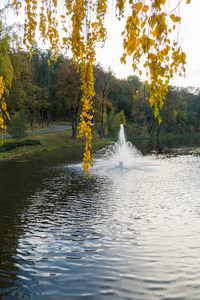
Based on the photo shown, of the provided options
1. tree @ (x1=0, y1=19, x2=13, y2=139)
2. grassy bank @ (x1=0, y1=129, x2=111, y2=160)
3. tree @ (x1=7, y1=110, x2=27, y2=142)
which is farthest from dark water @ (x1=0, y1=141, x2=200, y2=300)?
tree @ (x1=7, y1=110, x2=27, y2=142)

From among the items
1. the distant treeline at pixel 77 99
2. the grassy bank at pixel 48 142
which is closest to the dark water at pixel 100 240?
the grassy bank at pixel 48 142

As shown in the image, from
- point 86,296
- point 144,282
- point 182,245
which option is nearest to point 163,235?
point 182,245

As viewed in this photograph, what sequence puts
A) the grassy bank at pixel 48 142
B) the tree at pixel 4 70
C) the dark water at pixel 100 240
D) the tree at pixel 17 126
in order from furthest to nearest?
the tree at pixel 17 126
the grassy bank at pixel 48 142
the dark water at pixel 100 240
the tree at pixel 4 70

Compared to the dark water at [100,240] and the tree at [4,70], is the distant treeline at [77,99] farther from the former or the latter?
the dark water at [100,240]

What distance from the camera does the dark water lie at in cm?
526

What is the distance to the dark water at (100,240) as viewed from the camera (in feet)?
17.3

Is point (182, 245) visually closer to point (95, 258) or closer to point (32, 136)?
point (95, 258)

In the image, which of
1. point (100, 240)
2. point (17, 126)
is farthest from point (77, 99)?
point (100, 240)

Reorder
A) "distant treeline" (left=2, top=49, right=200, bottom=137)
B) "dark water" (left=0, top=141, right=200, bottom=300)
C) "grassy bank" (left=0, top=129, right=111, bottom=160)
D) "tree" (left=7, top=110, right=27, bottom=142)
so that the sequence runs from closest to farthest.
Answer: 1. "dark water" (left=0, top=141, right=200, bottom=300)
2. "grassy bank" (left=0, top=129, right=111, bottom=160)
3. "tree" (left=7, top=110, right=27, bottom=142)
4. "distant treeline" (left=2, top=49, right=200, bottom=137)

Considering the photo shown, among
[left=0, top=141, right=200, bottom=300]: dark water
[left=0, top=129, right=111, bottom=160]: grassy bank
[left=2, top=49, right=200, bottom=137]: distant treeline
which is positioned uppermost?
[left=2, top=49, right=200, bottom=137]: distant treeline

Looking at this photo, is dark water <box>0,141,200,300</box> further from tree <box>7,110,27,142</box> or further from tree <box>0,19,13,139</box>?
tree <box>7,110,27,142</box>

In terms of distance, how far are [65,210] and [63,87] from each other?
33190mm

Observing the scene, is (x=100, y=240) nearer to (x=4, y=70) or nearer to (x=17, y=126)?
(x=4, y=70)

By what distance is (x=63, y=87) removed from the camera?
135 feet
